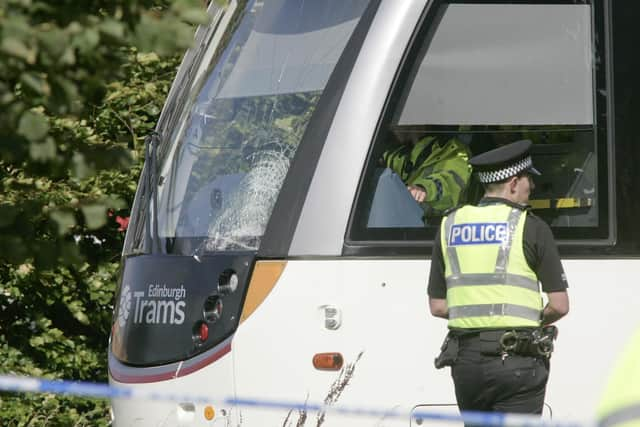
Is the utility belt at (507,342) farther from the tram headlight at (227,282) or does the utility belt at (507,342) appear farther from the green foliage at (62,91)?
the green foliage at (62,91)

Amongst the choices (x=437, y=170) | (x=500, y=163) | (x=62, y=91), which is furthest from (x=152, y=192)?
(x=62, y=91)

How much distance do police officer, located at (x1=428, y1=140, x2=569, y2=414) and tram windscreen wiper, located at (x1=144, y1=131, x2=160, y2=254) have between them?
61.9 inches

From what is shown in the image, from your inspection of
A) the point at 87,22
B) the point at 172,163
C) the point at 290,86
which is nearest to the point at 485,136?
the point at 290,86

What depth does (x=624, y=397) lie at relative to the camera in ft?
6.79

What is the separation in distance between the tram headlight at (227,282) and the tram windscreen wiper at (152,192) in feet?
2.11

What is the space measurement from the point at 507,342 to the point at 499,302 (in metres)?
0.15

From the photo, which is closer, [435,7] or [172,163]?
[435,7]

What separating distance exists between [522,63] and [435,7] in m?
0.44

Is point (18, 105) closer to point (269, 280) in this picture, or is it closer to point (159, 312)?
point (269, 280)

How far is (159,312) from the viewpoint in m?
5.71

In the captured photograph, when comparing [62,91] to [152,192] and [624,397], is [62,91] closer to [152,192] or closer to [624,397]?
[624,397]

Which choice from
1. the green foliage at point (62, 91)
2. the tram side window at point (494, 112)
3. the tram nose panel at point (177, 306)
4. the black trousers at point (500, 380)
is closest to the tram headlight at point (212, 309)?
the tram nose panel at point (177, 306)

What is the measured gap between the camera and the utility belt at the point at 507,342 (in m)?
4.90

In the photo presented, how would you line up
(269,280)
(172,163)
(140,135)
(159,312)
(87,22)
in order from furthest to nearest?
(140,135) → (172,163) → (159,312) → (269,280) → (87,22)
